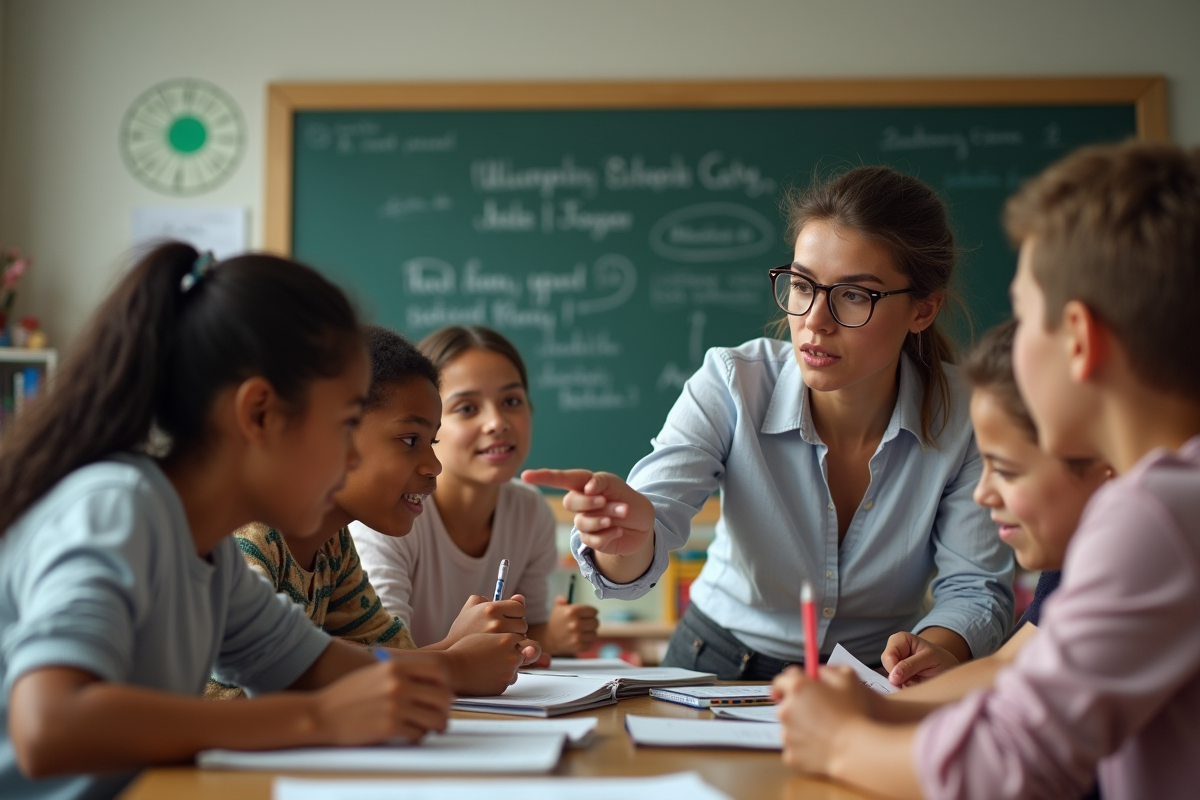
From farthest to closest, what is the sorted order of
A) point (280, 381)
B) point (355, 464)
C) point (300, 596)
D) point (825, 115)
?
1. point (825, 115)
2. point (300, 596)
3. point (355, 464)
4. point (280, 381)

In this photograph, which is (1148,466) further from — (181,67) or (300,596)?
(181,67)

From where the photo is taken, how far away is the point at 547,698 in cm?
138

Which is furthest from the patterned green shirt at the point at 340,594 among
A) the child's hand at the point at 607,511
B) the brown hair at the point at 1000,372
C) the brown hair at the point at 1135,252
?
the brown hair at the point at 1135,252

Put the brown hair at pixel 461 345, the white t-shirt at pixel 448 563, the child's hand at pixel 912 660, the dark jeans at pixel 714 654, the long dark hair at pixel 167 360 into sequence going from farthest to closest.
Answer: the brown hair at pixel 461 345, the white t-shirt at pixel 448 563, the dark jeans at pixel 714 654, the child's hand at pixel 912 660, the long dark hair at pixel 167 360

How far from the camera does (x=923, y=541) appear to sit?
191cm

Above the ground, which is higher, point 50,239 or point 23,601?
point 50,239

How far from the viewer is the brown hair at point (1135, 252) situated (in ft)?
2.85

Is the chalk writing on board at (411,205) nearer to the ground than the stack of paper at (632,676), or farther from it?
farther from it

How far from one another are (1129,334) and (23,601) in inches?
38.5

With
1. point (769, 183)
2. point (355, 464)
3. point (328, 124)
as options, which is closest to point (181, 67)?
point (328, 124)

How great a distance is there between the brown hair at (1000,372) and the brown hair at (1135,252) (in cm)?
30

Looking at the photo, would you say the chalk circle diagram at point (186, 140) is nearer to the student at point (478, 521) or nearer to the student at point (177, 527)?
the student at point (478, 521)

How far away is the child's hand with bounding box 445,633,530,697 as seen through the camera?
1406 mm

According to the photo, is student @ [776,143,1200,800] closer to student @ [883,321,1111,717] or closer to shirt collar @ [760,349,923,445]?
student @ [883,321,1111,717]
